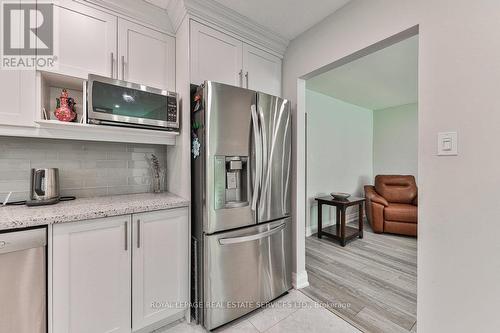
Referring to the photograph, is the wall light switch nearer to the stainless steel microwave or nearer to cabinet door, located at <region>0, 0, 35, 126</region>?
the stainless steel microwave

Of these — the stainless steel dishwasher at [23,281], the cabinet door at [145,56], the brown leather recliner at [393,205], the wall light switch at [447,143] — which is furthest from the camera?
the brown leather recliner at [393,205]

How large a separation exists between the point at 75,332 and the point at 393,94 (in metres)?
5.08

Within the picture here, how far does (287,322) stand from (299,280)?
0.50 meters

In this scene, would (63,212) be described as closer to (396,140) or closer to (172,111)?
(172,111)

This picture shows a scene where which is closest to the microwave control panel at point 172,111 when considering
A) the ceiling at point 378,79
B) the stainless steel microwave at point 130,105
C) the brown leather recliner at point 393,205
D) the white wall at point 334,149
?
the stainless steel microwave at point 130,105

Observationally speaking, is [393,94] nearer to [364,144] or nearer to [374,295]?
[364,144]

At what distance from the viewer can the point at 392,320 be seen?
163 cm

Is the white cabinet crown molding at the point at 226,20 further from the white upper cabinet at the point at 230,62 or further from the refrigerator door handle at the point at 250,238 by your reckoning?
the refrigerator door handle at the point at 250,238

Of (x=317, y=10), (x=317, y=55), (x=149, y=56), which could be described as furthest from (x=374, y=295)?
(x=149, y=56)

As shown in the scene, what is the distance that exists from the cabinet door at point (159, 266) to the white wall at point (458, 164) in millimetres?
1604

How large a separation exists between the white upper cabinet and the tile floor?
1947 mm

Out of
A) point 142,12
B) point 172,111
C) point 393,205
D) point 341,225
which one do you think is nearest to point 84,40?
point 142,12

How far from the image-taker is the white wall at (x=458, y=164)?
1026 millimetres

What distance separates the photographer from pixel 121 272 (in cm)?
132
